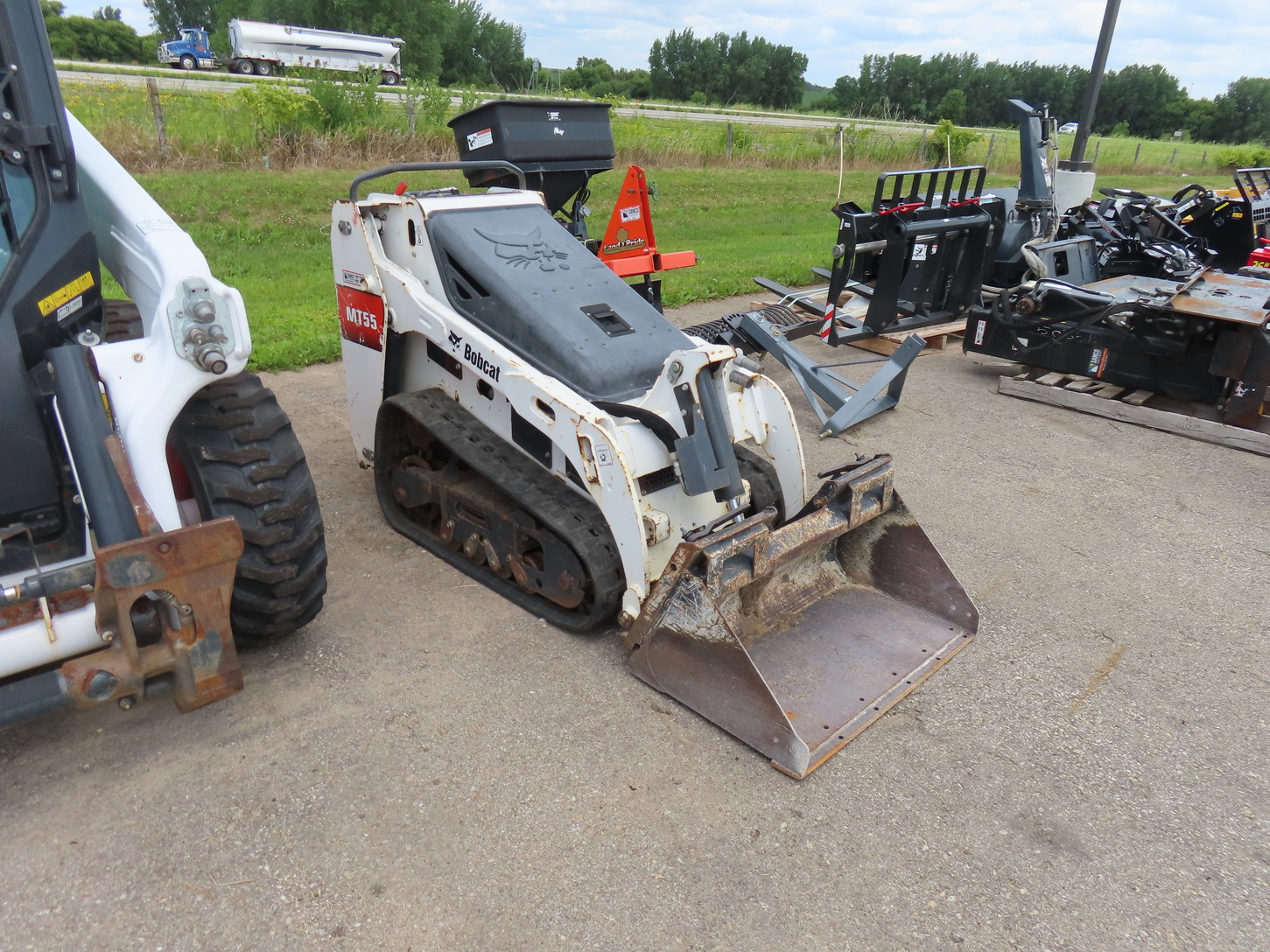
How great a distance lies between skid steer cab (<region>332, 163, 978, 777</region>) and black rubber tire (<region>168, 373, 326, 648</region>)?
0.82m

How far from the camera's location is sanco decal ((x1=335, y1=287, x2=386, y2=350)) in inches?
159

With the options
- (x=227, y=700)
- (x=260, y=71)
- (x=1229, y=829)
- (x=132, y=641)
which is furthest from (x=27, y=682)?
(x=260, y=71)

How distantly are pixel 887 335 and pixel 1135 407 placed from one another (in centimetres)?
209

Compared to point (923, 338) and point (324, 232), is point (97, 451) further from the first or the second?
point (324, 232)

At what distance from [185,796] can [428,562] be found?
157cm

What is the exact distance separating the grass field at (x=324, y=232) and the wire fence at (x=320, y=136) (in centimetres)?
55

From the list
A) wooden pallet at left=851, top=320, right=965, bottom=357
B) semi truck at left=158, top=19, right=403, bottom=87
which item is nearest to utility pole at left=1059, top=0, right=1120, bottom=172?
wooden pallet at left=851, top=320, right=965, bottom=357

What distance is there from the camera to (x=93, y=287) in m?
2.81

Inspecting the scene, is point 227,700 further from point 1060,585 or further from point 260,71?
point 260,71

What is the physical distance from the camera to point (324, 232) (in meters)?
10.6

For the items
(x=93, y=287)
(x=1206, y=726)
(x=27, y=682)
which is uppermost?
(x=93, y=287)

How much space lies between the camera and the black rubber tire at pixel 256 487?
2875 mm

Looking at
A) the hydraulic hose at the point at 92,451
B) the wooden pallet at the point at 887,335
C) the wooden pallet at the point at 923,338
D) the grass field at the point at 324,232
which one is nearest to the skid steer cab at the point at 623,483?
the hydraulic hose at the point at 92,451

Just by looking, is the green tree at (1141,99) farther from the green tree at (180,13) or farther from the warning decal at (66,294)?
the warning decal at (66,294)
